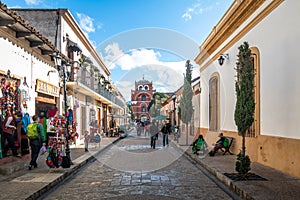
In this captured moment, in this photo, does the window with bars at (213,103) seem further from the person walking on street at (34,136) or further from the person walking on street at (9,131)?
the person walking on street at (9,131)

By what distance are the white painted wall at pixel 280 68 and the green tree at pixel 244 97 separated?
43.7 inches

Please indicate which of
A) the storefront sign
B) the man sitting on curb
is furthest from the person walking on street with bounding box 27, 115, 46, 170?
the man sitting on curb

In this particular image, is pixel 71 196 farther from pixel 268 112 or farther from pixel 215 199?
pixel 268 112

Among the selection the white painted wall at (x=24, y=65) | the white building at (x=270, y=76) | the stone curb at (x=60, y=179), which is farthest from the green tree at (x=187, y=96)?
the stone curb at (x=60, y=179)

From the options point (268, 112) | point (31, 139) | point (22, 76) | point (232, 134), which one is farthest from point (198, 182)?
point (22, 76)

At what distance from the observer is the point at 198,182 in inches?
305

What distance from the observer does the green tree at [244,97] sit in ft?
24.8

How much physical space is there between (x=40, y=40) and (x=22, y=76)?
1534mm

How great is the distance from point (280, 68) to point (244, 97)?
1.71 metres

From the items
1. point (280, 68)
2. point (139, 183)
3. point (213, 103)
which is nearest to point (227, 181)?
point (139, 183)

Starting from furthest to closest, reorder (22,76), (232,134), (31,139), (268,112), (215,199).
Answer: (232,134) → (22,76) → (268,112) → (31,139) → (215,199)

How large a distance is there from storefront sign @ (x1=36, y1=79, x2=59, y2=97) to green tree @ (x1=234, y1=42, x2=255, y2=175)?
25.3ft

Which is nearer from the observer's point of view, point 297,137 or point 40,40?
point 297,137

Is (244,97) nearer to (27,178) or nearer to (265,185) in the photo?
(265,185)
